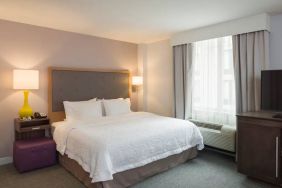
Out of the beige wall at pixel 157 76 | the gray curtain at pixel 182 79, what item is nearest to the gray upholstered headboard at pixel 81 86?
the beige wall at pixel 157 76

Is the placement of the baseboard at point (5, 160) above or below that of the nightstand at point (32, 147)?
below

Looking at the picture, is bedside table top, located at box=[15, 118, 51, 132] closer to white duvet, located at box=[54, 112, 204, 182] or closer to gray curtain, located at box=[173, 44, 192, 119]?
white duvet, located at box=[54, 112, 204, 182]

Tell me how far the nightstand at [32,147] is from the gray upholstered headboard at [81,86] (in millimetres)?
432

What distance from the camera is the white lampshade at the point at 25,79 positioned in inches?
130

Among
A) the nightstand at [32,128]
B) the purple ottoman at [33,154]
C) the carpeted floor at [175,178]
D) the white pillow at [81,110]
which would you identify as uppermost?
the white pillow at [81,110]

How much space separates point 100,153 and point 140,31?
272 cm

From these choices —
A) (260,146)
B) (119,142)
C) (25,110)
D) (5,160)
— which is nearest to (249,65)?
(260,146)

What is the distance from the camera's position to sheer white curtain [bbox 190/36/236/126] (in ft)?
12.4

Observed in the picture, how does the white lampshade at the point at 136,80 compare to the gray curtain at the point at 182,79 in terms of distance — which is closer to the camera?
the gray curtain at the point at 182,79

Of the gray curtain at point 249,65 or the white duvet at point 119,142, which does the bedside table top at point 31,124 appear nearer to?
the white duvet at point 119,142

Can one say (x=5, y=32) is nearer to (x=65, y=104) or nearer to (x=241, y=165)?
(x=65, y=104)

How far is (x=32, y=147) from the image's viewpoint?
10.4 feet

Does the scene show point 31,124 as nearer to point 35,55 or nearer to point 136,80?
point 35,55

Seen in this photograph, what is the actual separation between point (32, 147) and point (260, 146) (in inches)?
129
